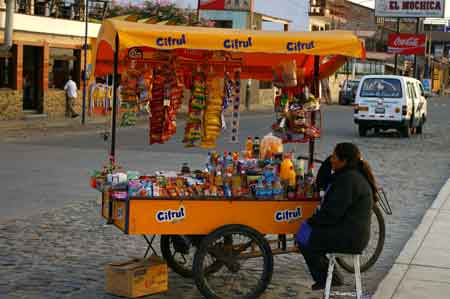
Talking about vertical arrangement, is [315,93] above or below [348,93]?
below

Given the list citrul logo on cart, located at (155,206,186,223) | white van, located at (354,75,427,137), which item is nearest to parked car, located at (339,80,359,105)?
white van, located at (354,75,427,137)

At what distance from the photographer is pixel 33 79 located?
32.9m

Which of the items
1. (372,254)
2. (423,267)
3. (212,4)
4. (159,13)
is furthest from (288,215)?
(212,4)

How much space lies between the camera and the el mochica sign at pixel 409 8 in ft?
194

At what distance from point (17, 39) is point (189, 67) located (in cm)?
2389

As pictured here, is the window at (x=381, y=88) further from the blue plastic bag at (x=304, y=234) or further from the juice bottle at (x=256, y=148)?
the blue plastic bag at (x=304, y=234)

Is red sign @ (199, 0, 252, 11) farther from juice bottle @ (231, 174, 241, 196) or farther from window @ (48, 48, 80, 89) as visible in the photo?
juice bottle @ (231, 174, 241, 196)

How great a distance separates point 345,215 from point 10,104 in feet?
83.4

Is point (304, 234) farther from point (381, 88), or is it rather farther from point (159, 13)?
point (159, 13)

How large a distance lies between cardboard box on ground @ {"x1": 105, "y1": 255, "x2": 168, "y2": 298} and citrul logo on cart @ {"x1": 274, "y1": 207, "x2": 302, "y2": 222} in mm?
1090

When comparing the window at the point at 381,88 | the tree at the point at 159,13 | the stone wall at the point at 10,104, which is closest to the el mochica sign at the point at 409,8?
the tree at the point at 159,13

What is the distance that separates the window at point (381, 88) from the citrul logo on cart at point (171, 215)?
68.7 ft

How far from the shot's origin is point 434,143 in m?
26.4

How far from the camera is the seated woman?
688cm
